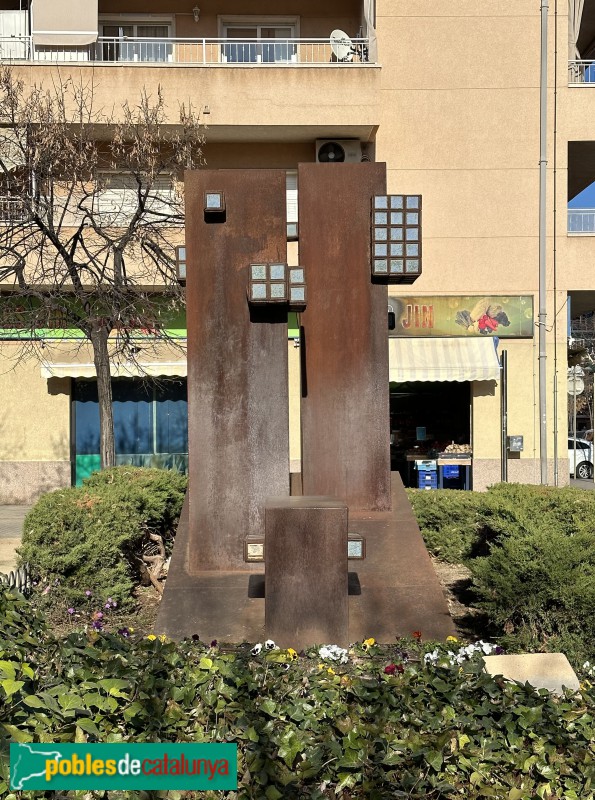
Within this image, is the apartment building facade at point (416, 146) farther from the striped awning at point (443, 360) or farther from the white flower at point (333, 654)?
the white flower at point (333, 654)

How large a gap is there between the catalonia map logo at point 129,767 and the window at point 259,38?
17186mm

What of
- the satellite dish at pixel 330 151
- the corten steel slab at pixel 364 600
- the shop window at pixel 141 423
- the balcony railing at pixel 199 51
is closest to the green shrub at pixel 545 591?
the corten steel slab at pixel 364 600

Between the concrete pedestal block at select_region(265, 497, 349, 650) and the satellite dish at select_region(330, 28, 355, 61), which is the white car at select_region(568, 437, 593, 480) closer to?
the satellite dish at select_region(330, 28, 355, 61)

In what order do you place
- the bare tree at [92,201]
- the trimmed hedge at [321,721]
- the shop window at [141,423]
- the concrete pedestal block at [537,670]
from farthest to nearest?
the shop window at [141,423], the bare tree at [92,201], the concrete pedestal block at [537,670], the trimmed hedge at [321,721]

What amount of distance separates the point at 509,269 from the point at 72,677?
16.0 m

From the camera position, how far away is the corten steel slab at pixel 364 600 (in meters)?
5.77

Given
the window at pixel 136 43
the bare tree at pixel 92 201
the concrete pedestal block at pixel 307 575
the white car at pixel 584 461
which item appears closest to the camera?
the concrete pedestal block at pixel 307 575

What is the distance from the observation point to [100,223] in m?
15.4

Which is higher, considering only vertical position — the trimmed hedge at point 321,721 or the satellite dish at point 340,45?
the satellite dish at point 340,45

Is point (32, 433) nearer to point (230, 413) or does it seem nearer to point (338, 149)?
point (338, 149)

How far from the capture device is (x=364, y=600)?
6090 mm

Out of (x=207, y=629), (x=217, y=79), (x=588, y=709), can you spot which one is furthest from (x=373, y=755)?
(x=217, y=79)

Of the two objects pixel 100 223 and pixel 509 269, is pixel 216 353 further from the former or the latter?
pixel 509 269

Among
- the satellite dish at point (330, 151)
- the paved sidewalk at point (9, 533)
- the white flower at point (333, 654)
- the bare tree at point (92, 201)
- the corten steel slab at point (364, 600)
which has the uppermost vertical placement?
the satellite dish at point (330, 151)
